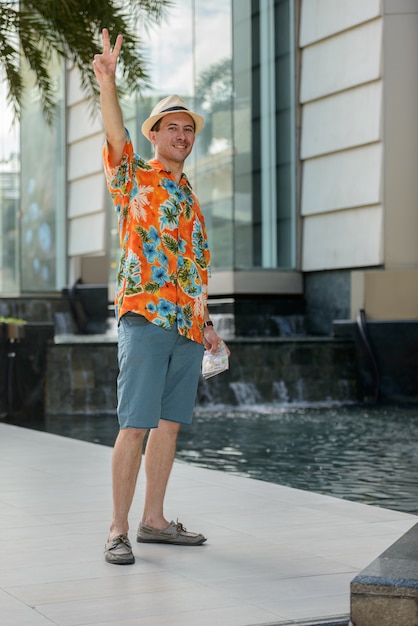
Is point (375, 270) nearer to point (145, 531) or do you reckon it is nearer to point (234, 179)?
point (234, 179)

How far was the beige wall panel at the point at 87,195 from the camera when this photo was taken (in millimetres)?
28562

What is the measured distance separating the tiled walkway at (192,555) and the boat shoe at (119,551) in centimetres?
4

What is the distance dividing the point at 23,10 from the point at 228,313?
6.80 meters

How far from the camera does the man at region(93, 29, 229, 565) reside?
5566mm

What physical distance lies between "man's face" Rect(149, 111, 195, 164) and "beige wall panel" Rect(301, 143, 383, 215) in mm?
14052

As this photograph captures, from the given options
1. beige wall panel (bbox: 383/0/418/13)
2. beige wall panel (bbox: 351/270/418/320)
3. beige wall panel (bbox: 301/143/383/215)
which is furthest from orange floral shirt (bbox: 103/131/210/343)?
beige wall panel (bbox: 383/0/418/13)

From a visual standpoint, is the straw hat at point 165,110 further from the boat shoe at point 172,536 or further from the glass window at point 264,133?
the glass window at point 264,133

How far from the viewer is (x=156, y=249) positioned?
5.66 metres

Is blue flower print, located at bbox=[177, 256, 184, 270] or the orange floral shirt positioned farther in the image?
blue flower print, located at bbox=[177, 256, 184, 270]

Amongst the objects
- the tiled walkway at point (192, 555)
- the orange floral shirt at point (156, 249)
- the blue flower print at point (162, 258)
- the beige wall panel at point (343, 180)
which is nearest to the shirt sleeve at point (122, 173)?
the orange floral shirt at point (156, 249)

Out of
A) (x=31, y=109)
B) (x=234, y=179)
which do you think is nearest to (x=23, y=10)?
(x=234, y=179)

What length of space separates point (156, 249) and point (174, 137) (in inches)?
22.3

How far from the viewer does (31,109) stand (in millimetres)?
31578

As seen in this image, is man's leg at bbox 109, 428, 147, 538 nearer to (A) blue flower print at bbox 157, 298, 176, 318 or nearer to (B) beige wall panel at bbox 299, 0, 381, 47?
(A) blue flower print at bbox 157, 298, 176, 318
